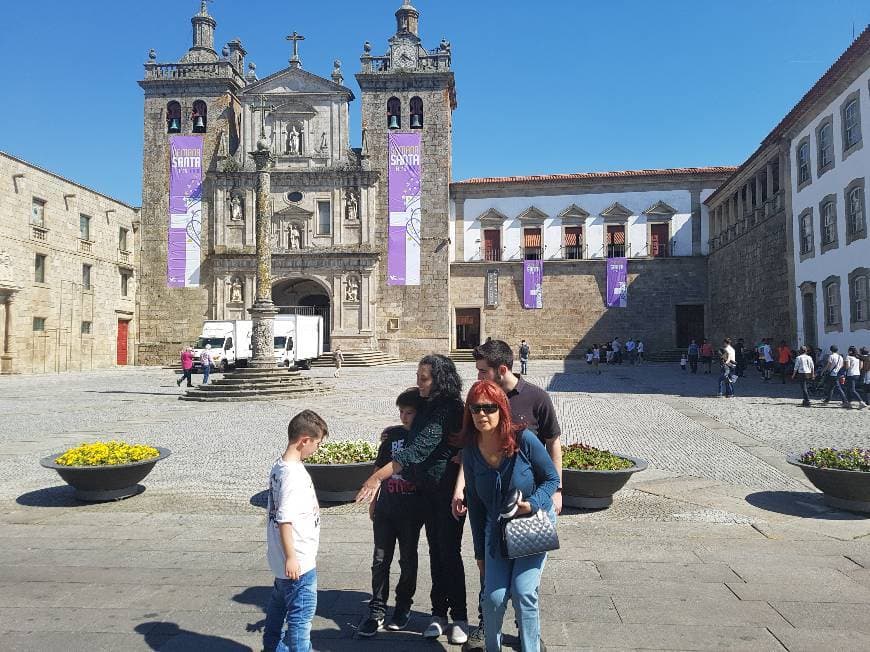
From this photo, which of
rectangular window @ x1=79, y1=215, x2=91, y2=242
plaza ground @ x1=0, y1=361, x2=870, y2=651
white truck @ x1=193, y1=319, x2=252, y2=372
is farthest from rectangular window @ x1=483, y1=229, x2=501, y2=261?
plaza ground @ x1=0, y1=361, x2=870, y2=651

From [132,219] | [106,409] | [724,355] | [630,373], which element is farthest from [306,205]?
[724,355]

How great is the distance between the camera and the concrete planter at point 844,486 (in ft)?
20.4

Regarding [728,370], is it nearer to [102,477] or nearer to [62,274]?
[102,477]

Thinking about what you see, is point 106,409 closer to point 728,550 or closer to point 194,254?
point 728,550

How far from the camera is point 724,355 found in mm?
17391

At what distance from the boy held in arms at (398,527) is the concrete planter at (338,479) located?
266 centimetres

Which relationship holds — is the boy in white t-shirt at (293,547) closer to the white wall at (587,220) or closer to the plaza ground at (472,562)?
the plaza ground at (472,562)

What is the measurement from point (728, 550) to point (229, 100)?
37644 millimetres

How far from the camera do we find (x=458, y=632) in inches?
147

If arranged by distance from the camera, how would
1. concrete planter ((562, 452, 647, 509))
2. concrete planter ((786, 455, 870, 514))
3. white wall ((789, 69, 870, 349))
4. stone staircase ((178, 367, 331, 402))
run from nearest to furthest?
concrete planter ((786, 455, 870, 514))
concrete planter ((562, 452, 647, 509))
stone staircase ((178, 367, 331, 402))
white wall ((789, 69, 870, 349))

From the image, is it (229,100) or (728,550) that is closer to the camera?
(728,550)

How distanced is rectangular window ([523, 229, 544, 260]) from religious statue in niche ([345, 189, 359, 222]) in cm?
977

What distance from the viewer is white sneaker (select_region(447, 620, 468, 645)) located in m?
3.70

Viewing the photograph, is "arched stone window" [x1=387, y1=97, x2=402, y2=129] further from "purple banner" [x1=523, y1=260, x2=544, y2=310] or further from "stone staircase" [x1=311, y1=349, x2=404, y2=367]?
"stone staircase" [x1=311, y1=349, x2=404, y2=367]
